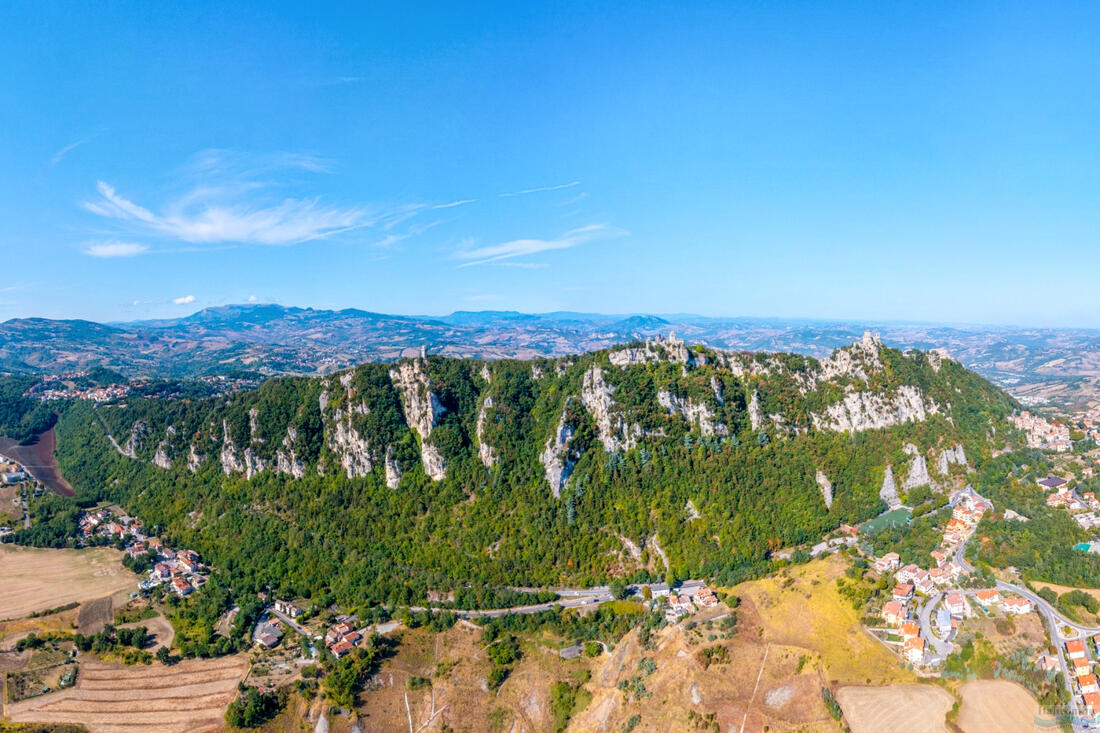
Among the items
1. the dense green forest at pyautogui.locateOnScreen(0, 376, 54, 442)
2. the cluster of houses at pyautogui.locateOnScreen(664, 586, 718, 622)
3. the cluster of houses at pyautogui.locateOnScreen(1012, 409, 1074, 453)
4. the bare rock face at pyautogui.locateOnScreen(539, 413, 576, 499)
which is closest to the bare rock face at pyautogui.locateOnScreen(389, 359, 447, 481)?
the bare rock face at pyautogui.locateOnScreen(539, 413, 576, 499)

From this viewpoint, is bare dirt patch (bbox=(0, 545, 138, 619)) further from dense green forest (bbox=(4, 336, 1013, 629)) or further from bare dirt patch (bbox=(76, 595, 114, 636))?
dense green forest (bbox=(4, 336, 1013, 629))

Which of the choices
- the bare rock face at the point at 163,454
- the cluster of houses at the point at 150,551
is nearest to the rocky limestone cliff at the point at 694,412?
the cluster of houses at the point at 150,551

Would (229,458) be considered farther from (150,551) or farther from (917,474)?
(917,474)

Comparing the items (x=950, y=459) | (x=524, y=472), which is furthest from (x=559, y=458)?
(x=950, y=459)

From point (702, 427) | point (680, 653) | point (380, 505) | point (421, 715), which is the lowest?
point (421, 715)

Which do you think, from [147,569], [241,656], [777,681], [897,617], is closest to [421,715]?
[241,656]

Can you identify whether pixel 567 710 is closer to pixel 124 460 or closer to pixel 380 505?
pixel 380 505
